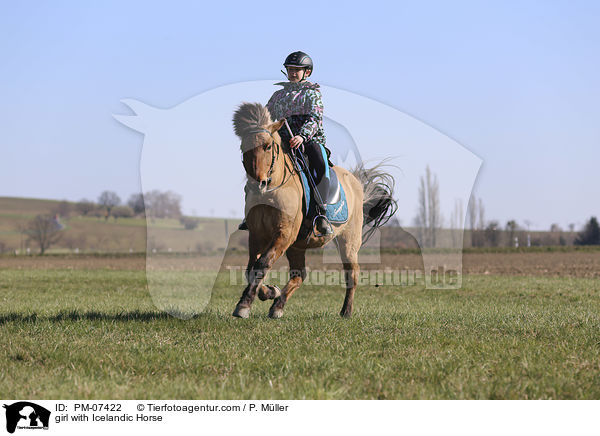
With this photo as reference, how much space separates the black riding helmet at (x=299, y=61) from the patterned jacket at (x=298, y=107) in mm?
243

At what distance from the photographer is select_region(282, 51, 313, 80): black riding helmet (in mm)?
8078

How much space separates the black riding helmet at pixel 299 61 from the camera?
8078 mm

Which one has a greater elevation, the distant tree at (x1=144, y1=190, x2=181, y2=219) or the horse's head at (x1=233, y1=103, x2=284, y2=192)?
the horse's head at (x1=233, y1=103, x2=284, y2=192)

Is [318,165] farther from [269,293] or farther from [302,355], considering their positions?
[302,355]

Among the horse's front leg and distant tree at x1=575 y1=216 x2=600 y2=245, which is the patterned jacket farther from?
distant tree at x1=575 y1=216 x2=600 y2=245

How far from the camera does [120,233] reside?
3083 inches

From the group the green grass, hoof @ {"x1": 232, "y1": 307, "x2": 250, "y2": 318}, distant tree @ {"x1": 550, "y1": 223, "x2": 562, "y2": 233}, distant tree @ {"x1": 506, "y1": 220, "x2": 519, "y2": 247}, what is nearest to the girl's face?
hoof @ {"x1": 232, "y1": 307, "x2": 250, "y2": 318}

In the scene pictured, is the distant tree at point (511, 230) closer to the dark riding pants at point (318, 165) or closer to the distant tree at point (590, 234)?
the distant tree at point (590, 234)

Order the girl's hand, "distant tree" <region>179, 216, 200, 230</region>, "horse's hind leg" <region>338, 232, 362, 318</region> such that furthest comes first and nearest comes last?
"horse's hind leg" <region>338, 232, 362, 318</region> < the girl's hand < "distant tree" <region>179, 216, 200, 230</region>

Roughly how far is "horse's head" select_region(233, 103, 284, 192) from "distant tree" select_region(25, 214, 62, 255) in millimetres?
73859

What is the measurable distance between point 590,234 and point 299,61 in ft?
245
